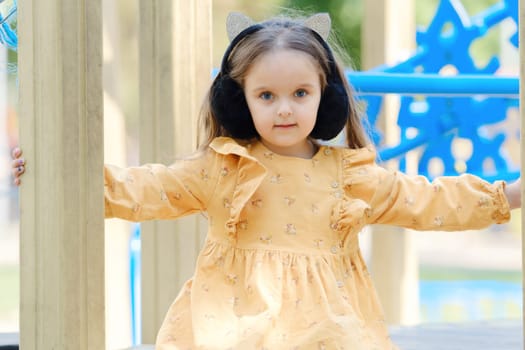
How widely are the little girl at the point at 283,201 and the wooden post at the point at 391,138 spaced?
8.45ft

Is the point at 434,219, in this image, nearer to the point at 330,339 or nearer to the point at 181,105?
the point at 330,339

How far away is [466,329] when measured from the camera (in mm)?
3406

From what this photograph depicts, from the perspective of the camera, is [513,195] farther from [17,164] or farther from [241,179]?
[17,164]

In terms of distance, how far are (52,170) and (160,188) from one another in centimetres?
50

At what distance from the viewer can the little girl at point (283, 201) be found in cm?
223

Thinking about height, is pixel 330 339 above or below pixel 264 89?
below

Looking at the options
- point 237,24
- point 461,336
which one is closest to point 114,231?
point 461,336

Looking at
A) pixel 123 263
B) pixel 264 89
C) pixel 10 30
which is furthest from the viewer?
pixel 123 263

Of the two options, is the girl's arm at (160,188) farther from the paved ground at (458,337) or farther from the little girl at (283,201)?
the paved ground at (458,337)

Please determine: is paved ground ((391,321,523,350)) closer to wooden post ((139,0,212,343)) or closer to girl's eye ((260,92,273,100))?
wooden post ((139,0,212,343))

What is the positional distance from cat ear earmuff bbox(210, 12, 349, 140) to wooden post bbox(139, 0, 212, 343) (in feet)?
1.12

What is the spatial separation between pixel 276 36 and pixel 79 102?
630 mm

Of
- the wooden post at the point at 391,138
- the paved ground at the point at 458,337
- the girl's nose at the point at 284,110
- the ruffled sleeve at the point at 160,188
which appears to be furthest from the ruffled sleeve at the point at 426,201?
the wooden post at the point at 391,138

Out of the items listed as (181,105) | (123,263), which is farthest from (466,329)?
(123,263)
